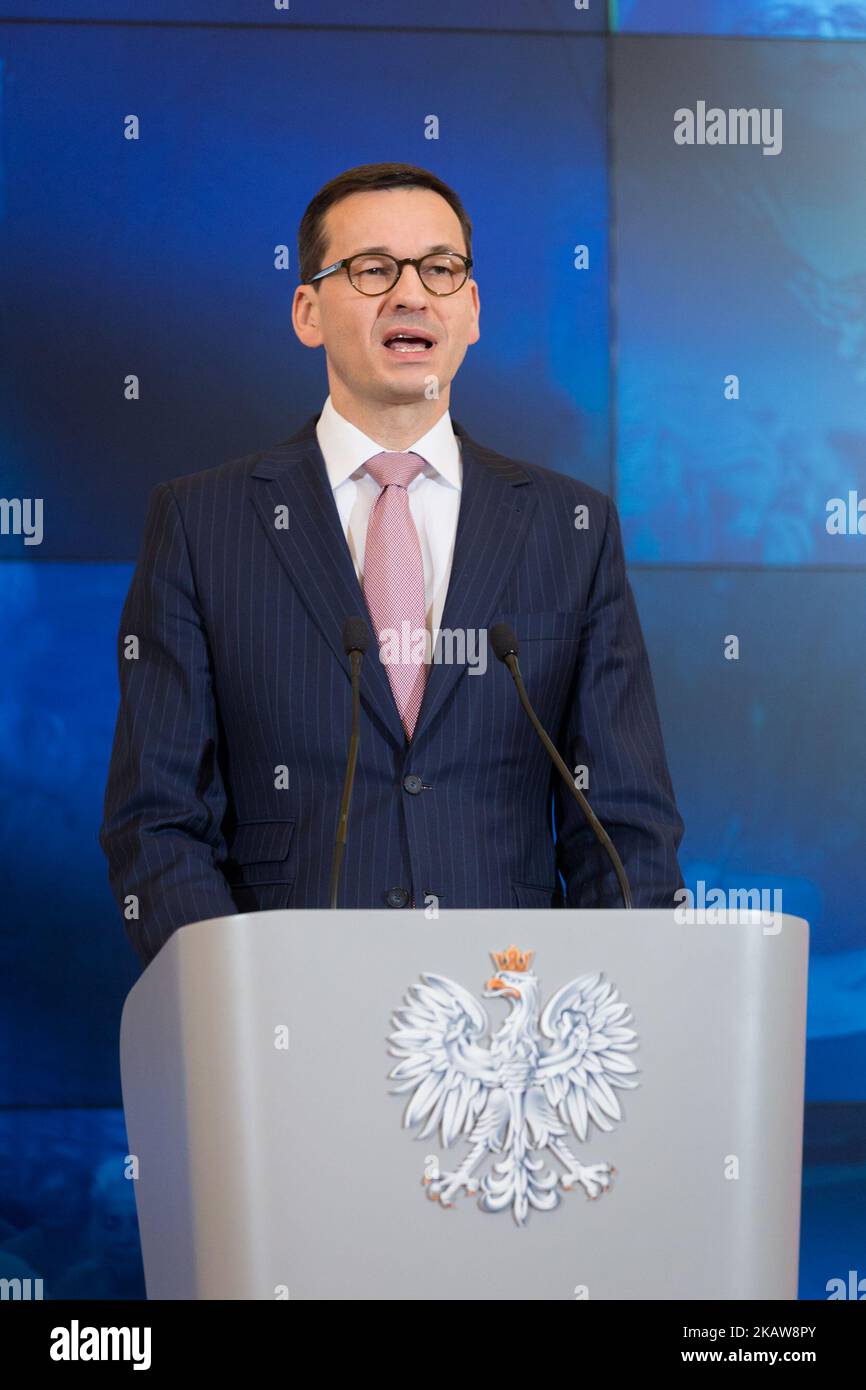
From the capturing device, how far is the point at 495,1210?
4.96ft

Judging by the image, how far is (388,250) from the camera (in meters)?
2.40

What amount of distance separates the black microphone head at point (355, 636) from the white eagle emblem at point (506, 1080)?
20.6 inches

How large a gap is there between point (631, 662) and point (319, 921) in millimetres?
930

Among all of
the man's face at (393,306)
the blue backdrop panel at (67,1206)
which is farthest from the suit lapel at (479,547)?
the blue backdrop panel at (67,1206)

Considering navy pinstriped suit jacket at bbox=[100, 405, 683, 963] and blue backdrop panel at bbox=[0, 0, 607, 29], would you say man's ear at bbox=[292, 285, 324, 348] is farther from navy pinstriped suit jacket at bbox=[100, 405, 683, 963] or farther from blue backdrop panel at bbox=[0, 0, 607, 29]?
blue backdrop panel at bbox=[0, 0, 607, 29]

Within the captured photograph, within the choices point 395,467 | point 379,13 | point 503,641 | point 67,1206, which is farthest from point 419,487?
point 67,1206

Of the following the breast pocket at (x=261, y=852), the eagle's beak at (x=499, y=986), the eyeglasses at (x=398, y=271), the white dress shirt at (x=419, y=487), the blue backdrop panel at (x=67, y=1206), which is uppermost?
the eyeglasses at (x=398, y=271)

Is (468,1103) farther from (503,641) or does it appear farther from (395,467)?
(395,467)

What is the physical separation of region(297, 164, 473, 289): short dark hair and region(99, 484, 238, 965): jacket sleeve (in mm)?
374

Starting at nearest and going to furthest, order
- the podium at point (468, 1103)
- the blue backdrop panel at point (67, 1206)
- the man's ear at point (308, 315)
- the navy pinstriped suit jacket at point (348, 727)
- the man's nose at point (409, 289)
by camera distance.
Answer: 1. the podium at point (468, 1103)
2. the navy pinstriped suit jacket at point (348, 727)
3. the man's nose at point (409, 289)
4. the man's ear at point (308, 315)
5. the blue backdrop panel at point (67, 1206)

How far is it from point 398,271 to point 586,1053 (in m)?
1.22

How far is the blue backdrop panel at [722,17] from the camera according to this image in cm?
319

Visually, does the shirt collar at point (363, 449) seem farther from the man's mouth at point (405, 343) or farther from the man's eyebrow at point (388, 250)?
the man's eyebrow at point (388, 250)

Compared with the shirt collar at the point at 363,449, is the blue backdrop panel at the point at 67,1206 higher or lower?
lower
